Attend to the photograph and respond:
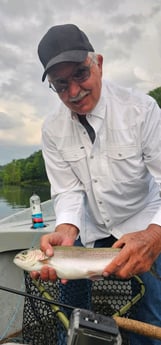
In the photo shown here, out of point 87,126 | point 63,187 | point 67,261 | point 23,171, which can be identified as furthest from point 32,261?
point 23,171

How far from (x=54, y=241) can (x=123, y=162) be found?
25.9 inches

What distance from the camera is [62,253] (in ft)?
7.63

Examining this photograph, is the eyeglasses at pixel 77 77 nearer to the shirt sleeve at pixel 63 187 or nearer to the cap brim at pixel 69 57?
the cap brim at pixel 69 57

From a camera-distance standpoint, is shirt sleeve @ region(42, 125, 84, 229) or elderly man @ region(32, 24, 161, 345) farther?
shirt sleeve @ region(42, 125, 84, 229)

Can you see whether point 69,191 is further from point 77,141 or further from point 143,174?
point 143,174

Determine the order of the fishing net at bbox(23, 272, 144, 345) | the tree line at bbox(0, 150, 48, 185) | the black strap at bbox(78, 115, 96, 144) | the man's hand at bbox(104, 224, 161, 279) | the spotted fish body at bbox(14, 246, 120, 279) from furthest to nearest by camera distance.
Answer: the tree line at bbox(0, 150, 48, 185)
the black strap at bbox(78, 115, 96, 144)
the fishing net at bbox(23, 272, 144, 345)
the spotted fish body at bbox(14, 246, 120, 279)
the man's hand at bbox(104, 224, 161, 279)

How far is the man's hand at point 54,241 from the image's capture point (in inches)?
90.6

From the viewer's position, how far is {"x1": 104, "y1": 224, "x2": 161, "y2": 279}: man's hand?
6.93 ft

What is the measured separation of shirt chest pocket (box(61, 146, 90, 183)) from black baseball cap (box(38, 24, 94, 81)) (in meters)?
0.52

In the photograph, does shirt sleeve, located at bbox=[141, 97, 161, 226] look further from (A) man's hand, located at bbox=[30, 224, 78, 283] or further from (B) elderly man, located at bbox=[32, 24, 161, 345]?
(A) man's hand, located at bbox=[30, 224, 78, 283]

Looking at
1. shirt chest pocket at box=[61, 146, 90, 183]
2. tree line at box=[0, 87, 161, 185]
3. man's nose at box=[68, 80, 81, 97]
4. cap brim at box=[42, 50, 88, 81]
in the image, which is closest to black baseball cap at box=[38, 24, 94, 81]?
cap brim at box=[42, 50, 88, 81]

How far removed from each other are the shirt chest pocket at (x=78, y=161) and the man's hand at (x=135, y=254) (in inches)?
24.3

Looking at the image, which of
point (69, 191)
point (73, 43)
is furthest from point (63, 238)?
point (73, 43)

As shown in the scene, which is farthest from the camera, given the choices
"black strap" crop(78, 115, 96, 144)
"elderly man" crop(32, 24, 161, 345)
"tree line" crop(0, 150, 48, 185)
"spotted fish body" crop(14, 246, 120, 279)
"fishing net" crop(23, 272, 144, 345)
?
"tree line" crop(0, 150, 48, 185)
